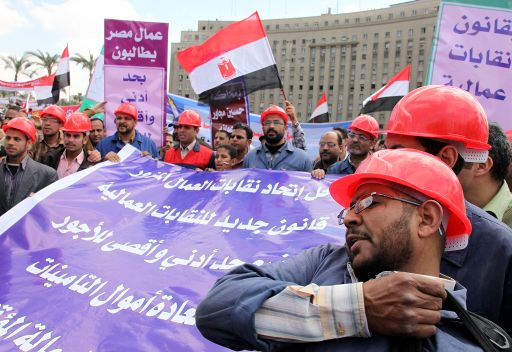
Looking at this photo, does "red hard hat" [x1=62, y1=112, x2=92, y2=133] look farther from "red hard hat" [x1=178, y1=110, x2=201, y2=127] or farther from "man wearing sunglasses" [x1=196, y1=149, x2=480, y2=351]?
"man wearing sunglasses" [x1=196, y1=149, x2=480, y2=351]

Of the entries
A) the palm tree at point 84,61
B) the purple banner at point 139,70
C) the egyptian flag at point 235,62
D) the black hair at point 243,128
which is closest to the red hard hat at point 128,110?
the purple banner at point 139,70

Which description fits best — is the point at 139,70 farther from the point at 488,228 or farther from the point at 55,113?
the point at 488,228

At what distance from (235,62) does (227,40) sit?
12.9 inches

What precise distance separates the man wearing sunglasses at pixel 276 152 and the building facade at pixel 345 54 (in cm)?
6357

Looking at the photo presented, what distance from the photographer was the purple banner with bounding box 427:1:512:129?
145 inches

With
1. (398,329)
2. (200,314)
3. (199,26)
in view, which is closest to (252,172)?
(200,314)

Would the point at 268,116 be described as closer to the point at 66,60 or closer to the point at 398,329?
the point at 398,329

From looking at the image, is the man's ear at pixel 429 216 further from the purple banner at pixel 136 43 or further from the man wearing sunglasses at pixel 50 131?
the purple banner at pixel 136 43

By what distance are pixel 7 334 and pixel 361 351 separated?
2030 mm

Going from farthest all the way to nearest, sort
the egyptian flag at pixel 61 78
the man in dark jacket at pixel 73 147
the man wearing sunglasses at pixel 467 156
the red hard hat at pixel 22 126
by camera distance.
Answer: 1. the egyptian flag at pixel 61 78
2. the man in dark jacket at pixel 73 147
3. the red hard hat at pixel 22 126
4. the man wearing sunglasses at pixel 467 156

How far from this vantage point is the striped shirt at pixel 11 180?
14.1 feet

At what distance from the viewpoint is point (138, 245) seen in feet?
10.4

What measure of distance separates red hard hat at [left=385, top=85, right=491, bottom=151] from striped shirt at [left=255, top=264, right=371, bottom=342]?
0.99 meters

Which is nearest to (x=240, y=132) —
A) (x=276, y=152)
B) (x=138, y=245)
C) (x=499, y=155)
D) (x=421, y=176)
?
(x=276, y=152)
